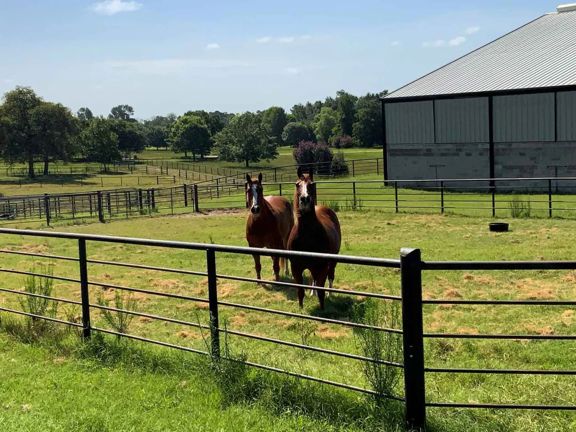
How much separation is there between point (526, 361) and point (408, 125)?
30.7 meters

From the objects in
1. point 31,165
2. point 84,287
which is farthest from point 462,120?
point 31,165

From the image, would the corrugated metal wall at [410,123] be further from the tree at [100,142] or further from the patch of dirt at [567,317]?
the tree at [100,142]

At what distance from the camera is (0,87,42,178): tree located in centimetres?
7550

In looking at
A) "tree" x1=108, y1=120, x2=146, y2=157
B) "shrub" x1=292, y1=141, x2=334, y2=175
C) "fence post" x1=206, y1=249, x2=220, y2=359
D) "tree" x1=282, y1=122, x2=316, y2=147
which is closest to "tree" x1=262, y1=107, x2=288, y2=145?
"tree" x1=282, y1=122, x2=316, y2=147

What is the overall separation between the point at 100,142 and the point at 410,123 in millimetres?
68475

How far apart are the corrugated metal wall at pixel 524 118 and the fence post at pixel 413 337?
29.4 metres

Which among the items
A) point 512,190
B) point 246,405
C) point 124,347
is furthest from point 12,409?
point 512,190

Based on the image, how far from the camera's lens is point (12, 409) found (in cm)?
496

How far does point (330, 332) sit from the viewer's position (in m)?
7.57

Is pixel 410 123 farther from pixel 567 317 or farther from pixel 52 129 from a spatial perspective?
pixel 52 129

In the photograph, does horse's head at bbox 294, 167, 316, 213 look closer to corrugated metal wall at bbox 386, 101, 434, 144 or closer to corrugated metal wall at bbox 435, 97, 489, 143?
corrugated metal wall at bbox 435, 97, 489, 143

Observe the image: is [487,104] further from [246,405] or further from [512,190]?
[246,405]

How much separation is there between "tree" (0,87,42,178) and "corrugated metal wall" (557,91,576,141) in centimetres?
6258

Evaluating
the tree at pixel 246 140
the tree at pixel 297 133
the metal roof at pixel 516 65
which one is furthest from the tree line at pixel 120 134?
the metal roof at pixel 516 65
